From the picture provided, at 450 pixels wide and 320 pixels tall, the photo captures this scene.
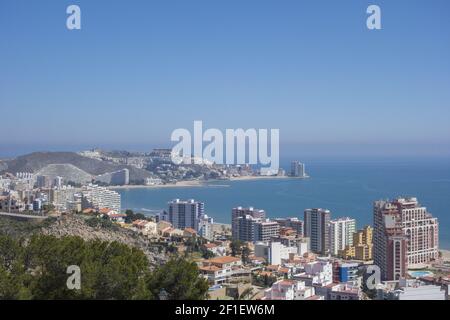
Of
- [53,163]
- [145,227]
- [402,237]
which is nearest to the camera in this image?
[402,237]

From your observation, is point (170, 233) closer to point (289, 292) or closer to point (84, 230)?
point (84, 230)

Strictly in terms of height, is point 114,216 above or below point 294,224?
above

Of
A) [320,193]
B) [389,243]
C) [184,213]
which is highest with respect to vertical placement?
[389,243]

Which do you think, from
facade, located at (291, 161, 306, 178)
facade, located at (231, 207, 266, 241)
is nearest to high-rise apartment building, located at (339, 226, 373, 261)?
facade, located at (231, 207, 266, 241)

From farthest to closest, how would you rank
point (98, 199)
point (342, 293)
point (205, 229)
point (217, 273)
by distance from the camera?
point (98, 199) < point (205, 229) < point (217, 273) < point (342, 293)

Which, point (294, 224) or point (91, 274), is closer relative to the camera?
point (91, 274)

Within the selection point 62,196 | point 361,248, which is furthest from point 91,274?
point 62,196

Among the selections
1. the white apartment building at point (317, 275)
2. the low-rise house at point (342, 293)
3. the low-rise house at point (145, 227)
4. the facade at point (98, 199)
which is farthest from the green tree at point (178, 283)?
the facade at point (98, 199)
